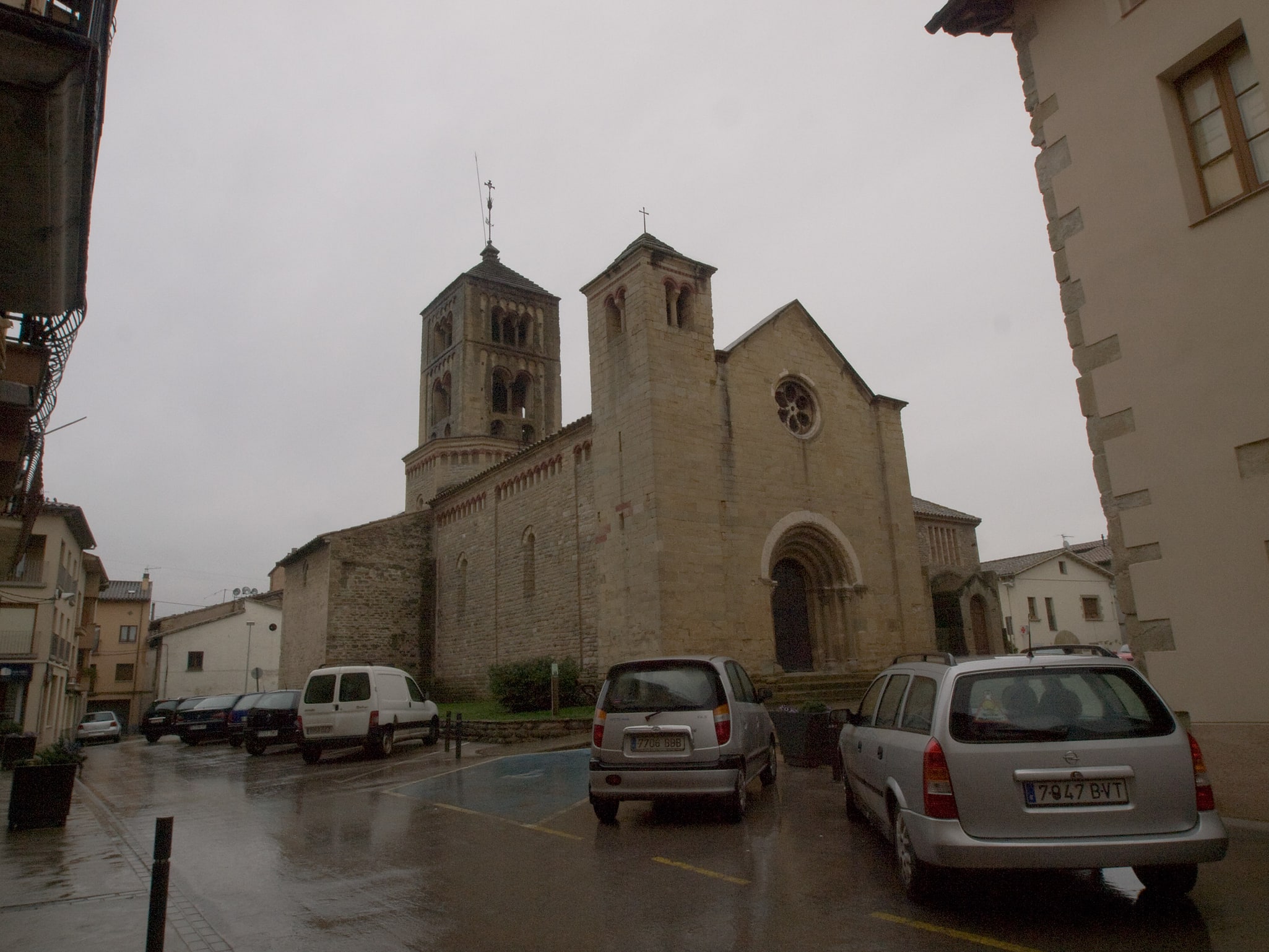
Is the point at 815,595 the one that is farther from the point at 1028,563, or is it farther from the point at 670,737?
the point at 1028,563

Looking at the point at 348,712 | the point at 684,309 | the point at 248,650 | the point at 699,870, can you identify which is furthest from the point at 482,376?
the point at 699,870

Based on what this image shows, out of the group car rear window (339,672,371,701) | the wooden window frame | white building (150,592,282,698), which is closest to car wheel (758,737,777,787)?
the wooden window frame

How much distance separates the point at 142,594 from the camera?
4950cm

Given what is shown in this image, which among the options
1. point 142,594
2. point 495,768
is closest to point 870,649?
point 495,768

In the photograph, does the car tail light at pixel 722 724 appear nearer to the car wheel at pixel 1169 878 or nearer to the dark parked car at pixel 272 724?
the car wheel at pixel 1169 878

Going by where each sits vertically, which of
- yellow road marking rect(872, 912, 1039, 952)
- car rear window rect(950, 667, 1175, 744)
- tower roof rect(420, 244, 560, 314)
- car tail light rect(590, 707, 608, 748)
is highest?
tower roof rect(420, 244, 560, 314)

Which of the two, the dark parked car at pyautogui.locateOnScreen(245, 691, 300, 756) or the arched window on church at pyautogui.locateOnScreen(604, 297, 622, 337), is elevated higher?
the arched window on church at pyautogui.locateOnScreen(604, 297, 622, 337)

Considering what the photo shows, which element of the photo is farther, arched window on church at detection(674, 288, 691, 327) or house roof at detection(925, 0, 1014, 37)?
arched window on church at detection(674, 288, 691, 327)

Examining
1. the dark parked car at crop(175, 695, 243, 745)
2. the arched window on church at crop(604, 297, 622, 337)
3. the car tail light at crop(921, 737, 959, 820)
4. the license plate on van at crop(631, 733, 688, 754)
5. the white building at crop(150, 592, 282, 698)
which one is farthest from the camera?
the white building at crop(150, 592, 282, 698)

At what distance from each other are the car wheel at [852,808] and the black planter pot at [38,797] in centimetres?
828

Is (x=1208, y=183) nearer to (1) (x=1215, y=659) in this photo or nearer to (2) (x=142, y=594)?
(1) (x=1215, y=659)

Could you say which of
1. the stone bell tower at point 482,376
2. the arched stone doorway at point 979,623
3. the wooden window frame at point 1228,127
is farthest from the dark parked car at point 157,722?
the wooden window frame at point 1228,127

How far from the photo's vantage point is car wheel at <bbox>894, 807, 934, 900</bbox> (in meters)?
4.64

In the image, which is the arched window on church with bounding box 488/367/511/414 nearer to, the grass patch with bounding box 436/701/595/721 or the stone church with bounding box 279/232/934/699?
the stone church with bounding box 279/232/934/699
